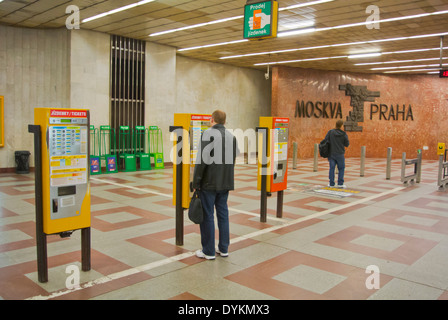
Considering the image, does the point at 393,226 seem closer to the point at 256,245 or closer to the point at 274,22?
the point at 256,245

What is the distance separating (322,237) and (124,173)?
8038 mm

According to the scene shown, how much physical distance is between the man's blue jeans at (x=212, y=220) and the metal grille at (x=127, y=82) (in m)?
9.08

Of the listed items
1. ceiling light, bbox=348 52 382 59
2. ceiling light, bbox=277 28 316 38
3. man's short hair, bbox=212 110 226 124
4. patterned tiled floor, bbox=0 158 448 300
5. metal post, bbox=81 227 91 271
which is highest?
ceiling light, bbox=348 52 382 59

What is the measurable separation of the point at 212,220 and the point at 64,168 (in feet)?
5.69

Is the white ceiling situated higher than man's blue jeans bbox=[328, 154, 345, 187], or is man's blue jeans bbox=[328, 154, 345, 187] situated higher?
the white ceiling

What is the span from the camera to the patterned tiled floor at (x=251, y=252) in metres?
3.84

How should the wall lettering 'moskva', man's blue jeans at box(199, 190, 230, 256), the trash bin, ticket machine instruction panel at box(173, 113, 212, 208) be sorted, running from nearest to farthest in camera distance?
man's blue jeans at box(199, 190, 230, 256) → ticket machine instruction panel at box(173, 113, 212, 208) → the trash bin → the wall lettering 'moskva'

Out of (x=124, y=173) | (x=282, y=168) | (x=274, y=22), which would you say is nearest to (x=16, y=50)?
(x=124, y=173)

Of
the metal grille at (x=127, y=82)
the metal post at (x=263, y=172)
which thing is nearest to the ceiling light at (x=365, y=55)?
the metal grille at (x=127, y=82)

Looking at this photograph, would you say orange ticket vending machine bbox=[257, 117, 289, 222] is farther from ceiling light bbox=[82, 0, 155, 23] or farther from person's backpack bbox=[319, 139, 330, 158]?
ceiling light bbox=[82, 0, 155, 23]

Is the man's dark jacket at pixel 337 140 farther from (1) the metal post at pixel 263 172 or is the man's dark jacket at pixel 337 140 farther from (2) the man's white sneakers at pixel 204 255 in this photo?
(2) the man's white sneakers at pixel 204 255

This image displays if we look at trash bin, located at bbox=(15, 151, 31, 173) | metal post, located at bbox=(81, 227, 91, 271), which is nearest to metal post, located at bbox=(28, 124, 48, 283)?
metal post, located at bbox=(81, 227, 91, 271)

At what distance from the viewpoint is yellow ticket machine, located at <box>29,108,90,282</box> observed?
3865 mm

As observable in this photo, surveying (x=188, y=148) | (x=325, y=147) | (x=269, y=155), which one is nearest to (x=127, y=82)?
(x=325, y=147)
